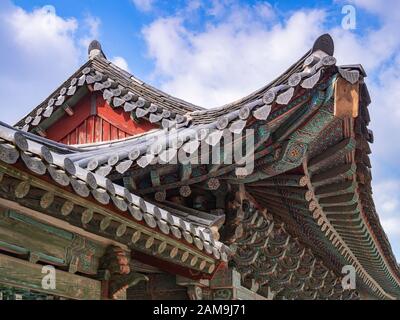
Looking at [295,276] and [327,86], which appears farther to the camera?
[295,276]

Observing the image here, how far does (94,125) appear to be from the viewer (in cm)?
937

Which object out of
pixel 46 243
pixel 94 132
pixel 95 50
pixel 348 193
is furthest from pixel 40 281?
pixel 95 50

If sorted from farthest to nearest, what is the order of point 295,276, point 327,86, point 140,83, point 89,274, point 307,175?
point 295,276 < point 140,83 < point 307,175 < point 327,86 < point 89,274

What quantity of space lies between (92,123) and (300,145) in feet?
13.9

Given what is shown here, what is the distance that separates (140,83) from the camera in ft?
30.5

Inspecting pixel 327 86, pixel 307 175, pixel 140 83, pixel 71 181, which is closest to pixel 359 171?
pixel 307 175

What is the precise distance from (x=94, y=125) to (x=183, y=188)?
3874 mm

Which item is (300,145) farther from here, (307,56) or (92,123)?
(92,123)

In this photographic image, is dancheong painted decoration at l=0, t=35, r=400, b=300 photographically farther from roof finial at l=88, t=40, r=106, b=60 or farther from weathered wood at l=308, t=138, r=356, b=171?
roof finial at l=88, t=40, r=106, b=60

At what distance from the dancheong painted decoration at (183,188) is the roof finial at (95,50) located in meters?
0.30

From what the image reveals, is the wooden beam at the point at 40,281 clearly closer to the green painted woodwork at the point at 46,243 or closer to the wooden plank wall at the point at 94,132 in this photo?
the green painted woodwork at the point at 46,243

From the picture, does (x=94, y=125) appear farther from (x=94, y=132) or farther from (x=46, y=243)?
(x=46, y=243)

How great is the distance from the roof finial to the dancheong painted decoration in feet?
0.98

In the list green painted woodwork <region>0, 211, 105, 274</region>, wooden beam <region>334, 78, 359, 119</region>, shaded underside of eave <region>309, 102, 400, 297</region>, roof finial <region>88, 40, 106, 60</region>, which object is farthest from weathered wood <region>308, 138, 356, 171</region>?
roof finial <region>88, 40, 106, 60</region>
